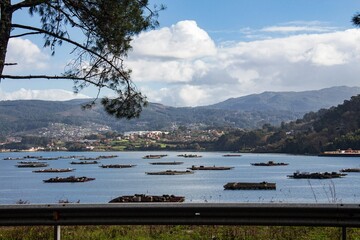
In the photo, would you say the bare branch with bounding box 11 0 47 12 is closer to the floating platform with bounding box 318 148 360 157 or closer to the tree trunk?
the tree trunk

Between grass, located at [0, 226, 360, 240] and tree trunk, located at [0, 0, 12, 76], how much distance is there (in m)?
3.97

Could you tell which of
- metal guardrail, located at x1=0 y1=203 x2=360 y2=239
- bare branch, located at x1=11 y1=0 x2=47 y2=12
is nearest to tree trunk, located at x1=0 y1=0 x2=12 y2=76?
bare branch, located at x1=11 y1=0 x2=47 y2=12

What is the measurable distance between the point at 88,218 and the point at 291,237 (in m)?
3.96

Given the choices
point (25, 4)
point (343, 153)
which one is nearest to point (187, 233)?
point (25, 4)

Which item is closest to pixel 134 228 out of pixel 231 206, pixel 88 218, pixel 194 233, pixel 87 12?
pixel 194 233

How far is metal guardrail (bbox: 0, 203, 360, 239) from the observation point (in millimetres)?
8977

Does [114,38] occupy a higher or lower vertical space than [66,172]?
higher

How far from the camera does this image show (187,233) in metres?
11.2

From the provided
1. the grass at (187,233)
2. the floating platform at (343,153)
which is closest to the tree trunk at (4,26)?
the grass at (187,233)

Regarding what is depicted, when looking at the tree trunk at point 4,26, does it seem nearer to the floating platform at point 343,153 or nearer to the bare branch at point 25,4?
the bare branch at point 25,4

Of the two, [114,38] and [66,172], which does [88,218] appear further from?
[66,172]

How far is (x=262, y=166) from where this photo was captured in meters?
152

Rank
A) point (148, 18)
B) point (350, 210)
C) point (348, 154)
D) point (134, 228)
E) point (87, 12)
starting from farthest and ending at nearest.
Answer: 1. point (348, 154)
2. point (148, 18)
3. point (87, 12)
4. point (134, 228)
5. point (350, 210)

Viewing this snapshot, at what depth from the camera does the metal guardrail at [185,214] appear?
29.5ft
